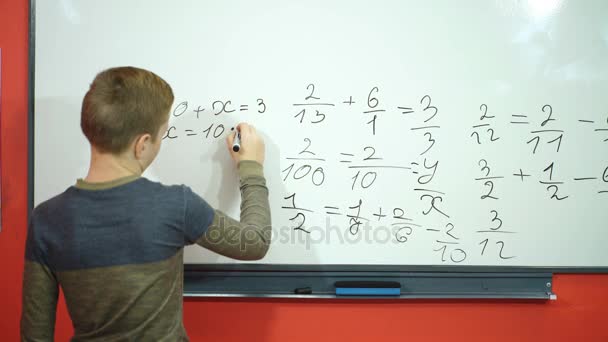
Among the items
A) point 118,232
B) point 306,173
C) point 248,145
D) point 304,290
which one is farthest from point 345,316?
point 118,232

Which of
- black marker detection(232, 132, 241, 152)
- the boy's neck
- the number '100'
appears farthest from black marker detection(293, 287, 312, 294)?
the boy's neck

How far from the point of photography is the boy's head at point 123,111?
0.65 meters

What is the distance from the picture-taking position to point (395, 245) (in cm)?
104

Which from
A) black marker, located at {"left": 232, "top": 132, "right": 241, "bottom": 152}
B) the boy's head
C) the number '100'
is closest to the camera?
the boy's head

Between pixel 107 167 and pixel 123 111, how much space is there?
0.34 ft

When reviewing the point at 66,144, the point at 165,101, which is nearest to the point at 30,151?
the point at 66,144

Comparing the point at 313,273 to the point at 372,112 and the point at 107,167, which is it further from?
the point at 107,167

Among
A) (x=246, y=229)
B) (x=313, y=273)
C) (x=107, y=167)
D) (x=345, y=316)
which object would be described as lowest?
(x=345, y=316)

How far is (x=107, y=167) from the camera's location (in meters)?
0.68

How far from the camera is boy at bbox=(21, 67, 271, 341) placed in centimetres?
66

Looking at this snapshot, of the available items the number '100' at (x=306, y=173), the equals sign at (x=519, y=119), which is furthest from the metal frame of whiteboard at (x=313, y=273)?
the equals sign at (x=519, y=119)

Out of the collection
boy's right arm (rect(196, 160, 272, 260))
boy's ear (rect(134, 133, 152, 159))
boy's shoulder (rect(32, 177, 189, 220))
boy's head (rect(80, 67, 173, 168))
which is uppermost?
boy's head (rect(80, 67, 173, 168))

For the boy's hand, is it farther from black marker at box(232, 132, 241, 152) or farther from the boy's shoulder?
the boy's shoulder

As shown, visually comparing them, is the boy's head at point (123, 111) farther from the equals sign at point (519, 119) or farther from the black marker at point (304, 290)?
the equals sign at point (519, 119)
